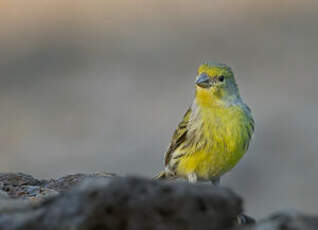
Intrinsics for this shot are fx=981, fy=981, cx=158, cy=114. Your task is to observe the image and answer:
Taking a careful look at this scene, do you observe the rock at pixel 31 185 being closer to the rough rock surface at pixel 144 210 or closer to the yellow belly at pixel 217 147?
the yellow belly at pixel 217 147

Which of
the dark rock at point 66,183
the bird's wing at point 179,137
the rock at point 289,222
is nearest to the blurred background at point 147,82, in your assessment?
the bird's wing at point 179,137

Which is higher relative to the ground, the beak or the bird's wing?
the beak

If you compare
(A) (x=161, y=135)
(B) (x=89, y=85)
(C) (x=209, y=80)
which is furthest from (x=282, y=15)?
(C) (x=209, y=80)

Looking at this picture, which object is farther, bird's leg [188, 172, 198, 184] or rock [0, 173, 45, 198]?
bird's leg [188, 172, 198, 184]

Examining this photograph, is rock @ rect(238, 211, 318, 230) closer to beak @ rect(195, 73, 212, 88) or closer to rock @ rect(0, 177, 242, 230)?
rock @ rect(0, 177, 242, 230)

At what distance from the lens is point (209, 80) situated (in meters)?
7.25

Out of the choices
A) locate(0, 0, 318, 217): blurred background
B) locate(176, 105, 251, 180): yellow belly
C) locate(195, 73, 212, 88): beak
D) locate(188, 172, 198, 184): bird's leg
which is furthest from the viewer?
locate(0, 0, 318, 217): blurred background

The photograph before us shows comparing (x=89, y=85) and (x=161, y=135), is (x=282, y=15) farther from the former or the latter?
(x=161, y=135)

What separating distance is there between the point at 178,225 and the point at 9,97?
11966 mm

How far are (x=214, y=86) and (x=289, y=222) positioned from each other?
12.6ft

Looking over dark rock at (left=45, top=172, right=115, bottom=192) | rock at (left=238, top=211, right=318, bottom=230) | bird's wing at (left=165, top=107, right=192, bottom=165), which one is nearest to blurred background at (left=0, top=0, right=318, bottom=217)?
bird's wing at (left=165, top=107, right=192, bottom=165)

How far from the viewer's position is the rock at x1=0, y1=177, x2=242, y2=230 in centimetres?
338

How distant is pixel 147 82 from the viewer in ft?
50.0

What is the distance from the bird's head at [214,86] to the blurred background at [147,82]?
12.2 ft
